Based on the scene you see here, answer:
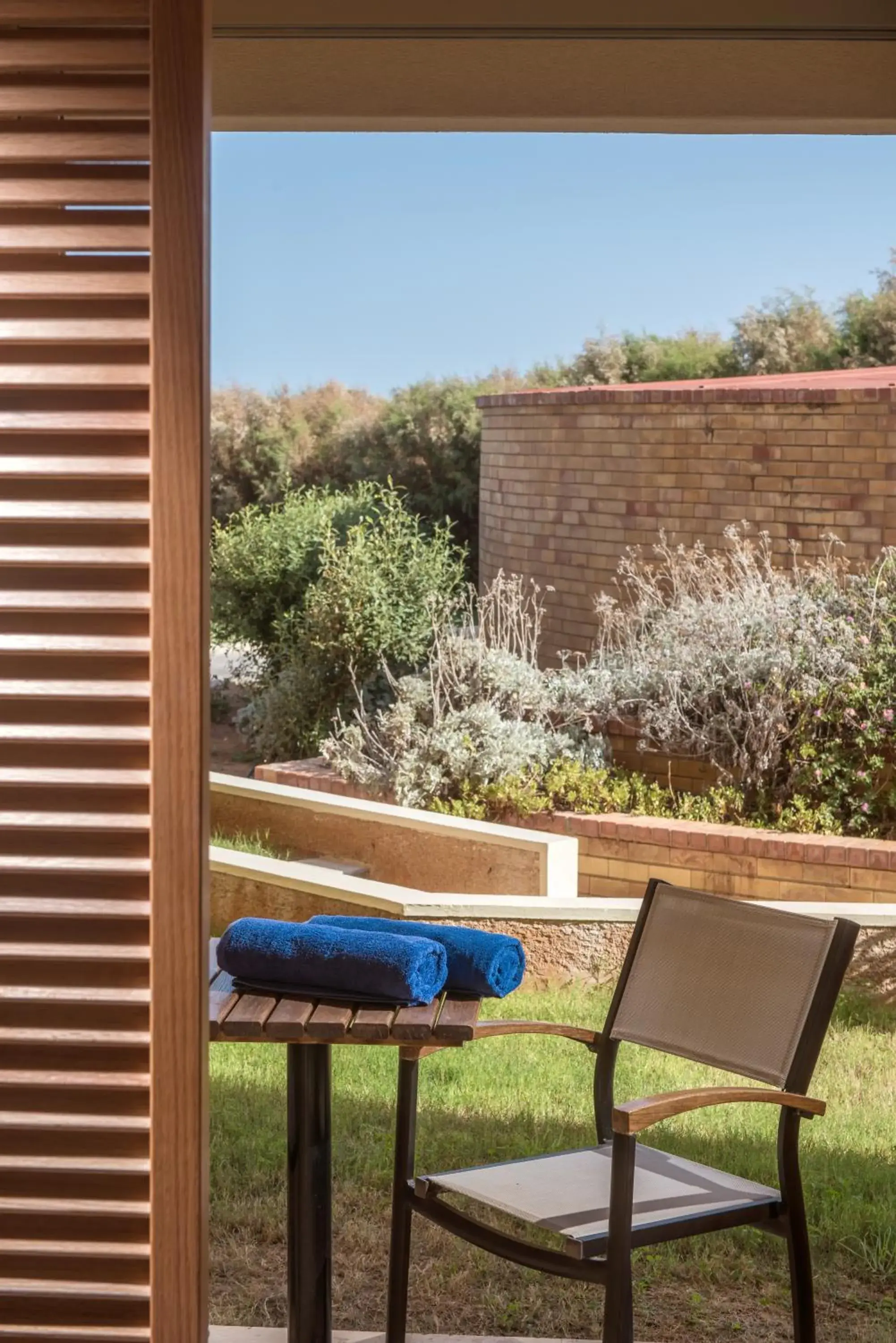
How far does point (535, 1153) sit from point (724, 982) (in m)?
1.42

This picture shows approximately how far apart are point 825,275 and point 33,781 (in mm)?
7646

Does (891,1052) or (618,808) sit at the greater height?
(618,808)

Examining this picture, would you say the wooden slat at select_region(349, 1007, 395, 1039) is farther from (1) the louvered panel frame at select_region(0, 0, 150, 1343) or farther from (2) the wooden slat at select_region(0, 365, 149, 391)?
(2) the wooden slat at select_region(0, 365, 149, 391)

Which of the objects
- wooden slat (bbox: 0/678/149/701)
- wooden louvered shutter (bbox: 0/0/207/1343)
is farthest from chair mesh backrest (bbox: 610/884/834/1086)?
wooden slat (bbox: 0/678/149/701)

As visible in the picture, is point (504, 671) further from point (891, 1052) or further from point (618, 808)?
point (891, 1052)

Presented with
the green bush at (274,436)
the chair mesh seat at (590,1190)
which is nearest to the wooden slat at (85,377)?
the chair mesh seat at (590,1190)

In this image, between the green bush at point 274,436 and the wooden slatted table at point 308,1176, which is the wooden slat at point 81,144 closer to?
the wooden slatted table at point 308,1176

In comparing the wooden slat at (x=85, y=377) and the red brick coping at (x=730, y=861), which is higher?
the wooden slat at (x=85, y=377)

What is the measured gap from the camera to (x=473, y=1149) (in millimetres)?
3344

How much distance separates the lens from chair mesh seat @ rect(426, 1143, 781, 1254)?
6.05 ft

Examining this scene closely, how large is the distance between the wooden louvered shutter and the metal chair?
2.35ft

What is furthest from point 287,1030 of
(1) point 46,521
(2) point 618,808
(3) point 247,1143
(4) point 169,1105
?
(2) point 618,808

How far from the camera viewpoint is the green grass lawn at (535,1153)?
2.57 metres

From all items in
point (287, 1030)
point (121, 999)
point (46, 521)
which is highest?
point (46, 521)
